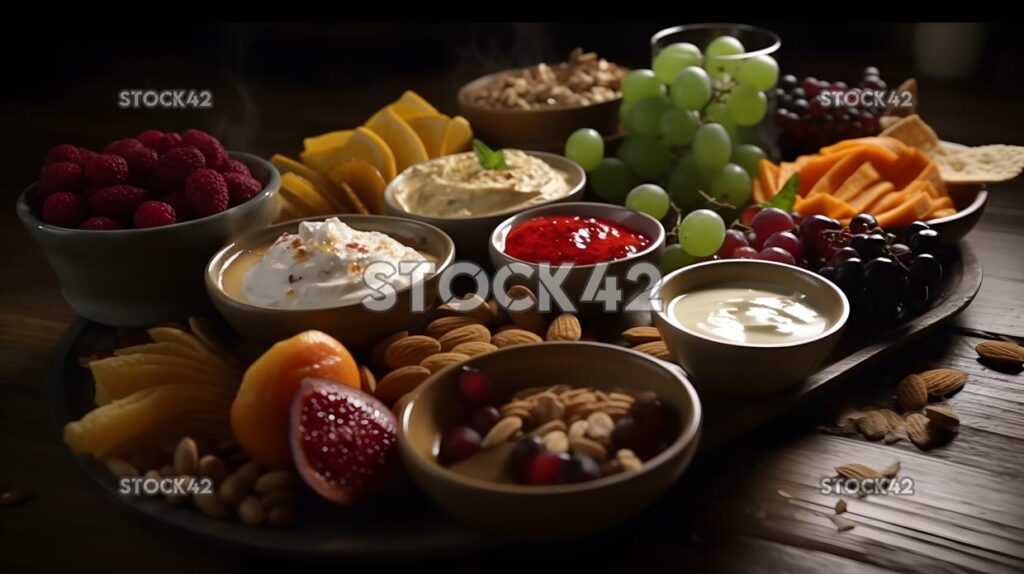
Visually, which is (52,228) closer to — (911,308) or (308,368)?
(308,368)

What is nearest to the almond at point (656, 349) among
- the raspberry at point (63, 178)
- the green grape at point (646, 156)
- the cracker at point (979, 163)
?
the green grape at point (646, 156)

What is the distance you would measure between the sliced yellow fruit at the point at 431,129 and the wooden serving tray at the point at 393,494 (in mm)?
845

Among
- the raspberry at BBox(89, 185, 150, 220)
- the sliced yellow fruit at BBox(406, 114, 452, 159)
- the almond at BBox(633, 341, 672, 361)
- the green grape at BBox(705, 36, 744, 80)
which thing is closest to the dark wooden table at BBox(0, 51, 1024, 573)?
the almond at BBox(633, 341, 672, 361)

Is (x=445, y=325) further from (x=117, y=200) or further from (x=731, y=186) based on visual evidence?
(x=731, y=186)

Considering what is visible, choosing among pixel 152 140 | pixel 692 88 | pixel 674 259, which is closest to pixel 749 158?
pixel 692 88

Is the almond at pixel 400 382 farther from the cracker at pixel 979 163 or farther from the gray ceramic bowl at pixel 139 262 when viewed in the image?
the cracker at pixel 979 163

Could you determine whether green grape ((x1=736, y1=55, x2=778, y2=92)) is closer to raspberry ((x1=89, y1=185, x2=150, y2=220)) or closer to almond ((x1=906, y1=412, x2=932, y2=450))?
almond ((x1=906, y1=412, x2=932, y2=450))

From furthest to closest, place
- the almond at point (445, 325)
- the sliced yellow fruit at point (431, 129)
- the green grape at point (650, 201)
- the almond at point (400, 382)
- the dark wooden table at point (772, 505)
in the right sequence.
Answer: the sliced yellow fruit at point (431, 129), the green grape at point (650, 201), the almond at point (445, 325), the almond at point (400, 382), the dark wooden table at point (772, 505)

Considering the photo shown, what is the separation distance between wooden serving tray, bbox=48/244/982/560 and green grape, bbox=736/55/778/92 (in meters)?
0.67

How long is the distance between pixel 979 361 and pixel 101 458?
1.55m

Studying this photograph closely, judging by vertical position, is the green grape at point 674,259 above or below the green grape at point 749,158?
below

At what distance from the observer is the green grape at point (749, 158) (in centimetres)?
253

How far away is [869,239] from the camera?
6.47ft

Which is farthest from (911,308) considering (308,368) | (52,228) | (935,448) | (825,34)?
(825,34)
